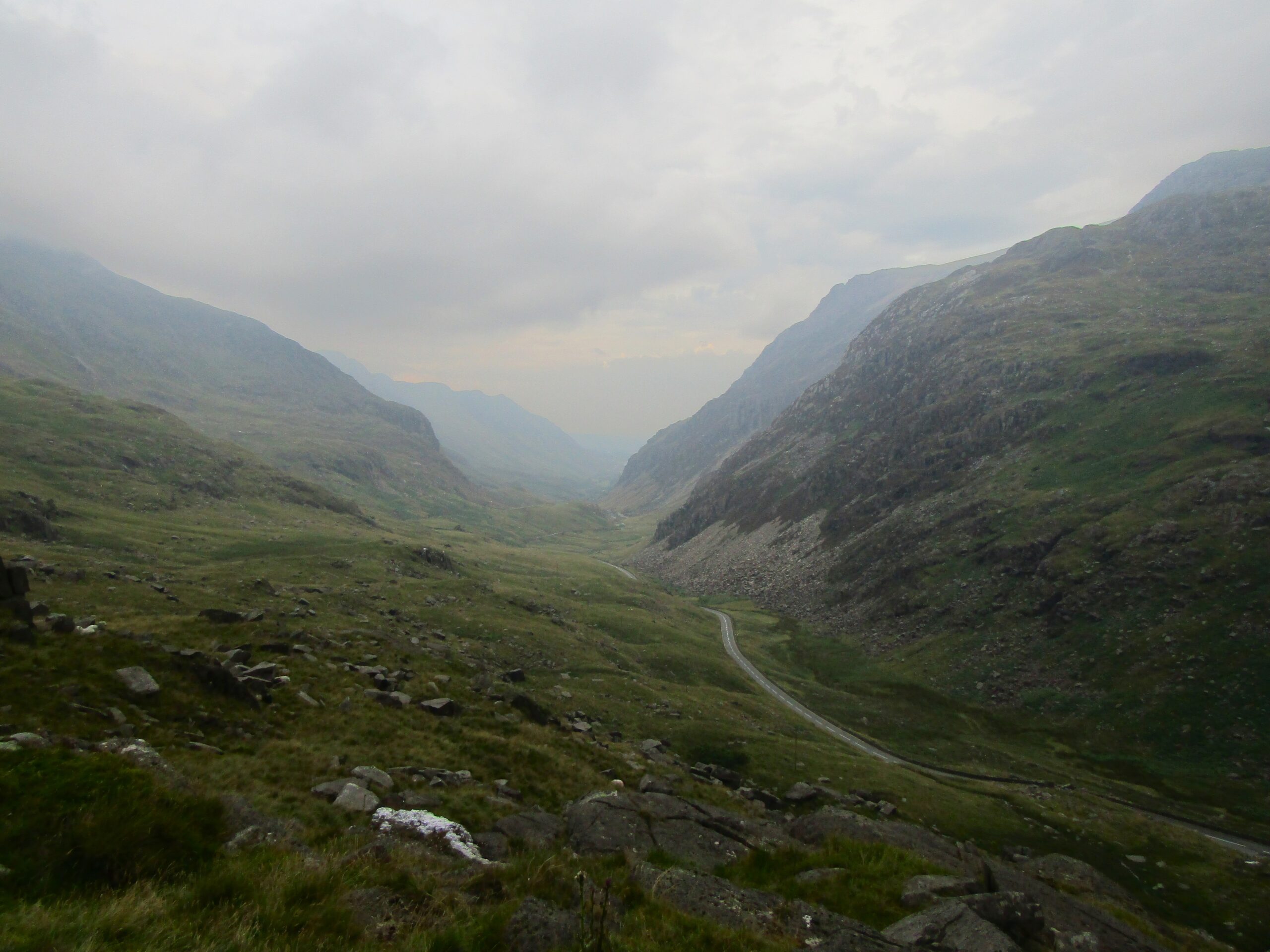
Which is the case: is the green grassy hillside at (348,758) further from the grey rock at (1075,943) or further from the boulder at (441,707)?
the grey rock at (1075,943)

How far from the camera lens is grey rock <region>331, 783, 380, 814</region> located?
16.8 metres

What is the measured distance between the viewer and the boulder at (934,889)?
13898mm

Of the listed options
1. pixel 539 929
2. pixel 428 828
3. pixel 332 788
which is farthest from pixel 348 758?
pixel 539 929

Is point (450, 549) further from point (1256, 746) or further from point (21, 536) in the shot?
point (1256, 746)

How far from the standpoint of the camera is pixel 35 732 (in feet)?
47.3

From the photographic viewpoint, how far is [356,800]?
17.2 meters

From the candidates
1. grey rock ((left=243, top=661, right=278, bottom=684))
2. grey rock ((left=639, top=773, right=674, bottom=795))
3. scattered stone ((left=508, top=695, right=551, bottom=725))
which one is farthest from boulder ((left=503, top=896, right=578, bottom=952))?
scattered stone ((left=508, top=695, right=551, bottom=725))

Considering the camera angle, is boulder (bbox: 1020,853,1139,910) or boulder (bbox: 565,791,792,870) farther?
boulder (bbox: 1020,853,1139,910)

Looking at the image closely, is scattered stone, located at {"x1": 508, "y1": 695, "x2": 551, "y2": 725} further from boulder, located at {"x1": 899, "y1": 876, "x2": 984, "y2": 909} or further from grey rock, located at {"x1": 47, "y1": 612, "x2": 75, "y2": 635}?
boulder, located at {"x1": 899, "y1": 876, "x2": 984, "y2": 909}

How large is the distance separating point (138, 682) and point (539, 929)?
18428mm

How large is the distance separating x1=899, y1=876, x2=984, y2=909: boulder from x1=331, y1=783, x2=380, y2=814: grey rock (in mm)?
14992

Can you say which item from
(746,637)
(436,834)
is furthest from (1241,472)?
(436,834)

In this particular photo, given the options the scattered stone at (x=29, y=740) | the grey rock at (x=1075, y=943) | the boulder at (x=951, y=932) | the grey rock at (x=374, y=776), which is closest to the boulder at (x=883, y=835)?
the grey rock at (x=1075, y=943)

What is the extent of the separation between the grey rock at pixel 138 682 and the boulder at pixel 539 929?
56.6 feet
